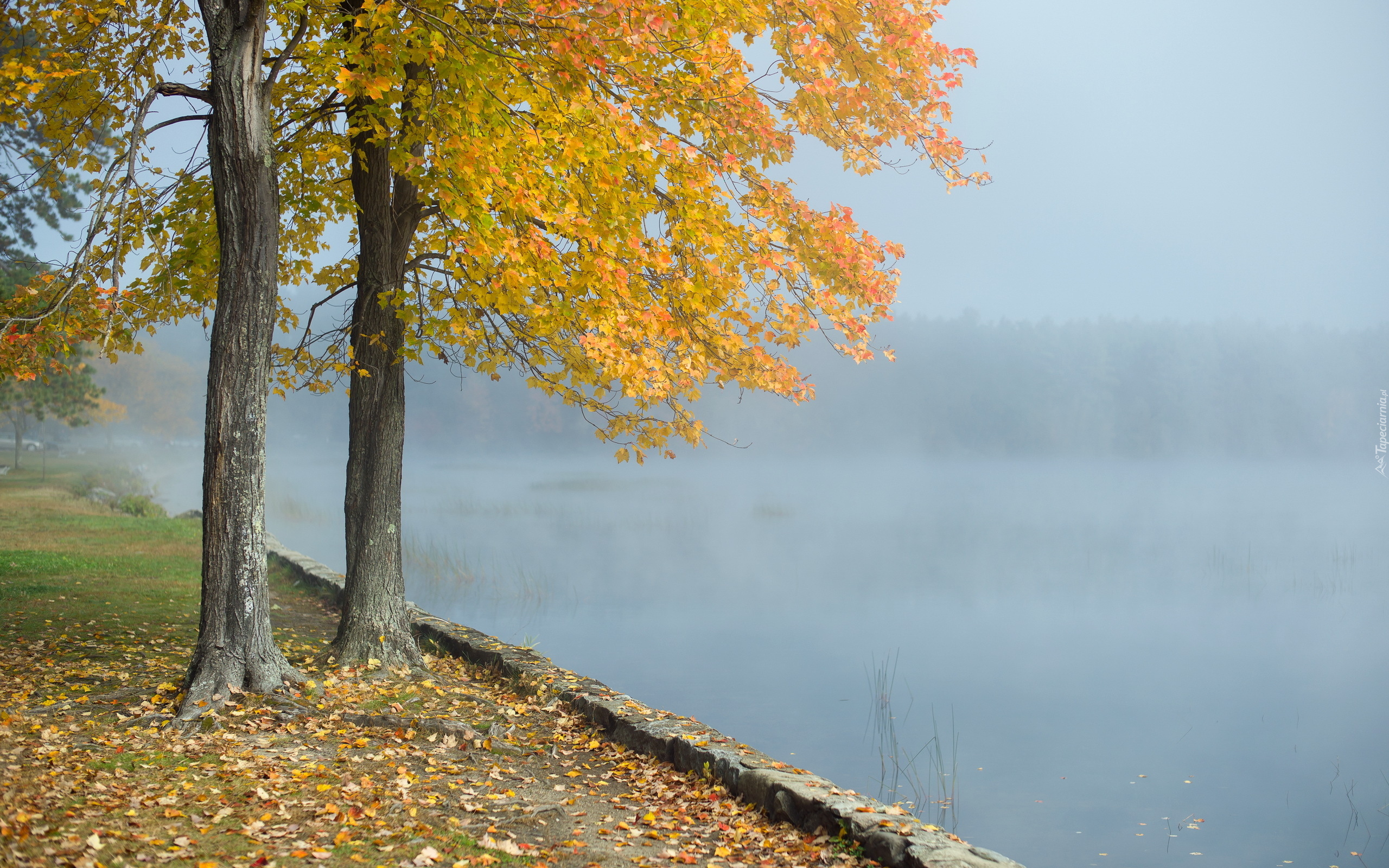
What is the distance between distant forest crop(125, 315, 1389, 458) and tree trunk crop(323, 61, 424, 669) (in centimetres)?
5893

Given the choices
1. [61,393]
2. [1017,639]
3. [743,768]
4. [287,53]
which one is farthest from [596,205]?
[61,393]

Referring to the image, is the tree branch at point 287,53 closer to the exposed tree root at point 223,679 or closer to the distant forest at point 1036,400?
the exposed tree root at point 223,679

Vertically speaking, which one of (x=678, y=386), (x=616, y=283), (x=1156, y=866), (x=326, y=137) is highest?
(x=326, y=137)

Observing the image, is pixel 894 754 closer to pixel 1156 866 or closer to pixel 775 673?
pixel 1156 866

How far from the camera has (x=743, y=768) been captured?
4.89 meters

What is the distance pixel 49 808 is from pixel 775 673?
30.7ft

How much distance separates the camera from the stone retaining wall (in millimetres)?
3887

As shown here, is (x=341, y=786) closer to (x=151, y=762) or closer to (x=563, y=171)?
(x=151, y=762)

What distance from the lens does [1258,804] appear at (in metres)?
7.95

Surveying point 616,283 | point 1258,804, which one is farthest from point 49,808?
point 1258,804

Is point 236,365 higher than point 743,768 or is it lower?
higher

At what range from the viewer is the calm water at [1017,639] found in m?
8.01

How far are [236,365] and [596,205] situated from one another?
2.78 meters

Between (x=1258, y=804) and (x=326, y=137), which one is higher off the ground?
(x=326, y=137)
